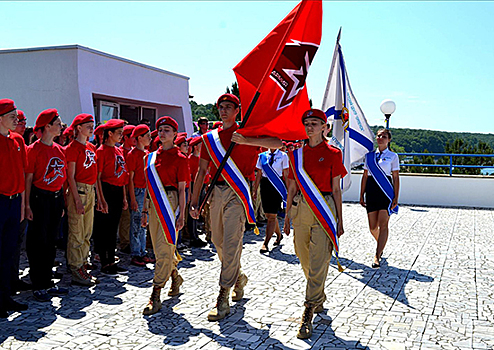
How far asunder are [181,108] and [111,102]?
11.2ft

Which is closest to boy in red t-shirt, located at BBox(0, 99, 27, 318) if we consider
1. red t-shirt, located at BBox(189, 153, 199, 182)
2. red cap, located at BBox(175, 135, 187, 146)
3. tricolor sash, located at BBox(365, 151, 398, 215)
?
red cap, located at BBox(175, 135, 187, 146)

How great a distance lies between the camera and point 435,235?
10078 millimetres

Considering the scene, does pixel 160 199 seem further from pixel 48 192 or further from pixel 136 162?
pixel 136 162

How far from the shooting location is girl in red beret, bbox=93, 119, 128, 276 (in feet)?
21.3

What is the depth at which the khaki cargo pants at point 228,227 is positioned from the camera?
16.2 ft

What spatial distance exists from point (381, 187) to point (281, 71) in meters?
3.03

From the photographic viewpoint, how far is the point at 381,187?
23.6ft

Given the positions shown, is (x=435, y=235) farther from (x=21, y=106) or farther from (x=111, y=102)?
(x=21, y=106)

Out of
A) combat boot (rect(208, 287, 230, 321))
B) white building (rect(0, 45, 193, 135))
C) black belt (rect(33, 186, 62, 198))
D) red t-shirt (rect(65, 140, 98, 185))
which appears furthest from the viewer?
white building (rect(0, 45, 193, 135))

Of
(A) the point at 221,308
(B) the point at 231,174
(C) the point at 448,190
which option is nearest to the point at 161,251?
(A) the point at 221,308

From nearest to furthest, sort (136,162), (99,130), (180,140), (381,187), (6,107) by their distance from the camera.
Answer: (6,107)
(99,130)
(136,162)
(381,187)
(180,140)

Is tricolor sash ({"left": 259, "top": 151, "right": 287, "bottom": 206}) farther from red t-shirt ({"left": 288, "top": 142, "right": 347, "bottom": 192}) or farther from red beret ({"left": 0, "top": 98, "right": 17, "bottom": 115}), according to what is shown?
red beret ({"left": 0, "top": 98, "right": 17, "bottom": 115})

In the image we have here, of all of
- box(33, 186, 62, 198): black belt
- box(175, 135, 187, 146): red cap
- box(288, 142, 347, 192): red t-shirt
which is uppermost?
box(175, 135, 187, 146): red cap

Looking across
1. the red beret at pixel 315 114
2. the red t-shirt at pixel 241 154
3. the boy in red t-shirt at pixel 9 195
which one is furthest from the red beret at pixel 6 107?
the red beret at pixel 315 114
